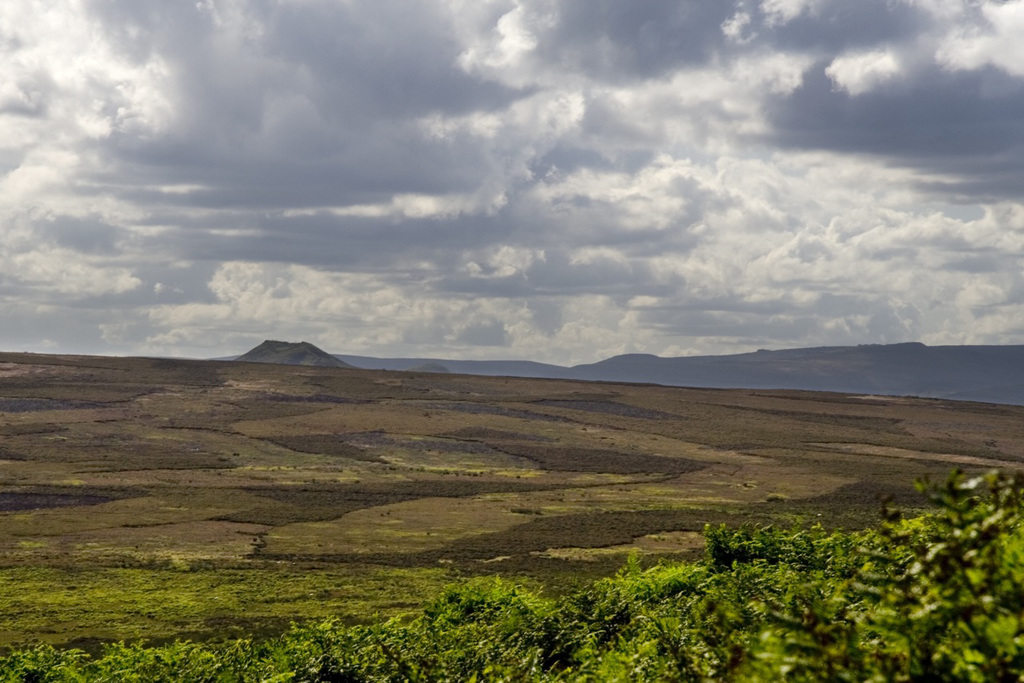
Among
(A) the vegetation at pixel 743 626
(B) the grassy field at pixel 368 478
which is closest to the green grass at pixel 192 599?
(B) the grassy field at pixel 368 478

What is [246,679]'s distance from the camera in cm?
1529

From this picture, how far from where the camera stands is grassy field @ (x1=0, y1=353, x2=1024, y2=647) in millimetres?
48250

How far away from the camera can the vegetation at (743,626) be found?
5742 mm

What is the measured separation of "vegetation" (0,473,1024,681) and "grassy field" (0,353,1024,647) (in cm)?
701

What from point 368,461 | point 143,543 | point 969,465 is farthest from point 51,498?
point 969,465

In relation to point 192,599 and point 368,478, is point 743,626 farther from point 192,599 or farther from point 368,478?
point 368,478

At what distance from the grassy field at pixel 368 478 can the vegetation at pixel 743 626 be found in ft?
23.0

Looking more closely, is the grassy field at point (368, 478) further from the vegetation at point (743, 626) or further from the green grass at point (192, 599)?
the vegetation at point (743, 626)

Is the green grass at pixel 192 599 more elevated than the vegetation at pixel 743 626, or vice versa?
the vegetation at pixel 743 626

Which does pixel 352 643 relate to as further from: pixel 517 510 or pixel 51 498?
pixel 51 498

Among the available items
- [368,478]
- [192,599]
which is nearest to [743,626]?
[192,599]

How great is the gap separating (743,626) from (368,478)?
80998 mm

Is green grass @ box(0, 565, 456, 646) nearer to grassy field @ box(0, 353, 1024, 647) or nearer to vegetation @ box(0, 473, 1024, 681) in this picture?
grassy field @ box(0, 353, 1024, 647)

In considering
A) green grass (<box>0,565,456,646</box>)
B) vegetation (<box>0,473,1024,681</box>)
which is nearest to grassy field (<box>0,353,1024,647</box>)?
green grass (<box>0,565,456,646</box>)
